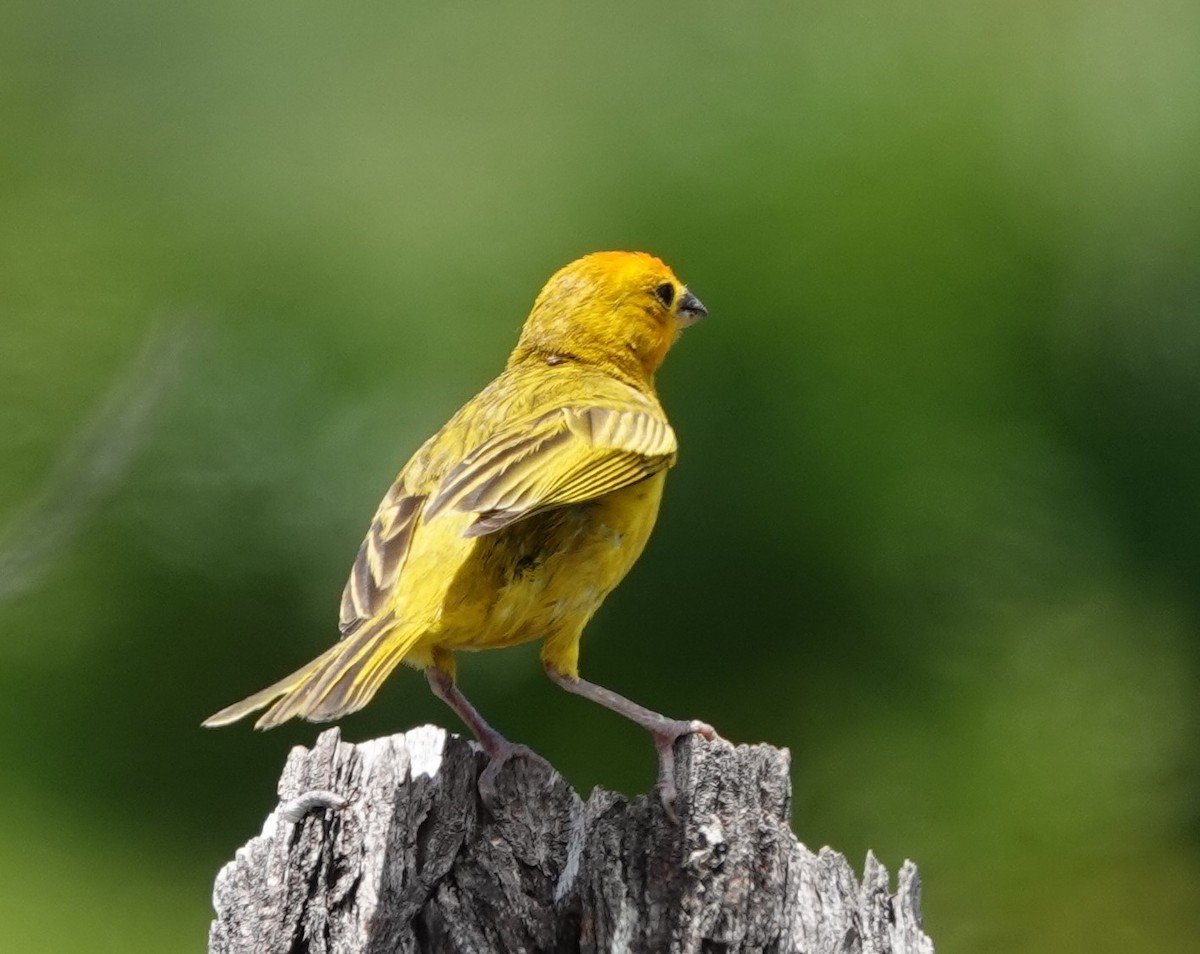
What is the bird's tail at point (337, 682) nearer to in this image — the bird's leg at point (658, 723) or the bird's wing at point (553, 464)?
the bird's wing at point (553, 464)

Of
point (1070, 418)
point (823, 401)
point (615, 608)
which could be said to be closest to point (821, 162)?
point (823, 401)

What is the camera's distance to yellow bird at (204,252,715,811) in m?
4.20

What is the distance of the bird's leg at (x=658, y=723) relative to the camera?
11.8 feet

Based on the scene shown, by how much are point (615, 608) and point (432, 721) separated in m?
0.59

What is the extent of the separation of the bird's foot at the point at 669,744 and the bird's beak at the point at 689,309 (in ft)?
5.03

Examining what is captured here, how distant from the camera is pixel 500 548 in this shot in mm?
4680

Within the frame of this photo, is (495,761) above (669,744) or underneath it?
underneath

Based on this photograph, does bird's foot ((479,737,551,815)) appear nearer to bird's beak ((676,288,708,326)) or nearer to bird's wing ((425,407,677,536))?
bird's wing ((425,407,677,536))

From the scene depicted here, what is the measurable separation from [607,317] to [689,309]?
48 cm

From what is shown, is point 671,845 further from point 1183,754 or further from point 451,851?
point 1183,754

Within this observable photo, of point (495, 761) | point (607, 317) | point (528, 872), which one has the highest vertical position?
point (607, 317)

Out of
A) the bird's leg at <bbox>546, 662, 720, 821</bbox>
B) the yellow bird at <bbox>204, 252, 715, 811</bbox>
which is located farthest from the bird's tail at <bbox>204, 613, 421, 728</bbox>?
the bird's leg at <bbox>546, 662, 720, 821</bbox>

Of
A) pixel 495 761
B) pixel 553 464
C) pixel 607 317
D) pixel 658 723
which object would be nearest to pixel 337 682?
pixel 495 761

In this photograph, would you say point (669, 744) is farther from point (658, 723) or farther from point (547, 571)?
point (547, 571)
